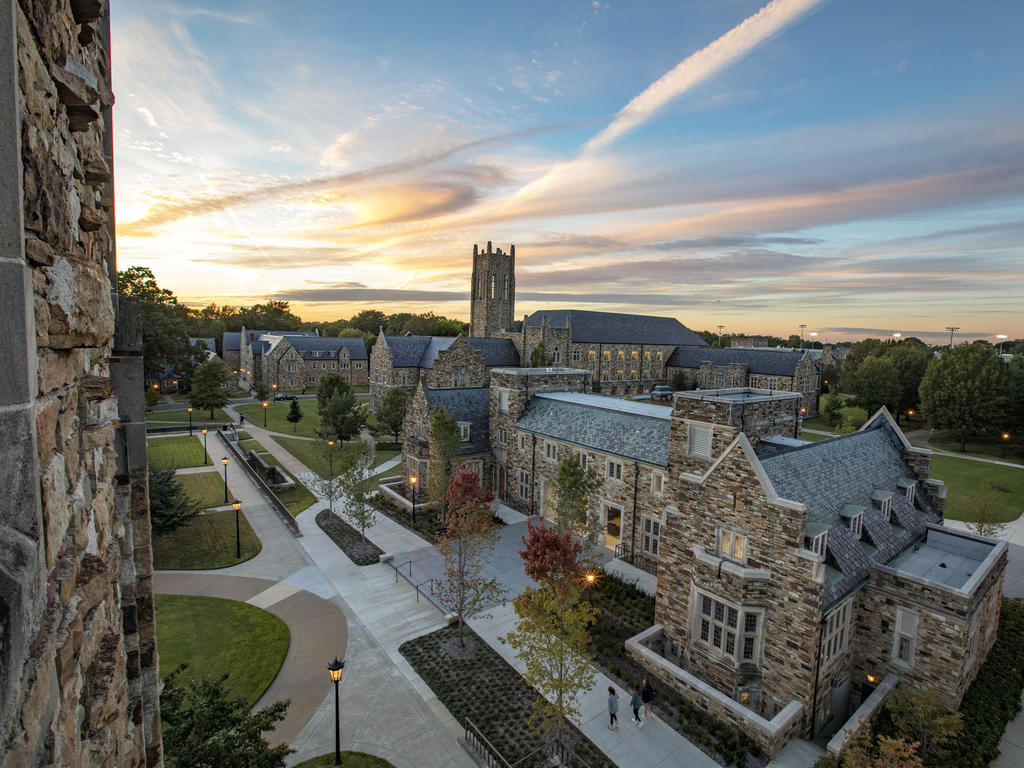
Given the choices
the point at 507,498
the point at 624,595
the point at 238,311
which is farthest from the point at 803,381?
the point at 238,311

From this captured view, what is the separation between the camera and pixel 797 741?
45.6 feet

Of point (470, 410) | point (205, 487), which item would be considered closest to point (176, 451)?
point (205, 487)

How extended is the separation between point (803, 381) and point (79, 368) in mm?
68871

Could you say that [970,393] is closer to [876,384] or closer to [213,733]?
[876,384]

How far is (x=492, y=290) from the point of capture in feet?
235

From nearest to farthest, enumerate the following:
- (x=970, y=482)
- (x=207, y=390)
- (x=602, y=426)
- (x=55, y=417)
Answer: (x=55, y=417), (x=602, y=426), (x=970, y=482), (x=207, y=390)

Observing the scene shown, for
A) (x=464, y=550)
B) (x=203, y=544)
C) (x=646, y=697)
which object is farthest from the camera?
(x=203, y=544)

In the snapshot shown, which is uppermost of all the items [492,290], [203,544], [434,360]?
[492,290]

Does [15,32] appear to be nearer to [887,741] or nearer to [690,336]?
[887,741]

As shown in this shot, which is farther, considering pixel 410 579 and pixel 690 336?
pixel 690 336

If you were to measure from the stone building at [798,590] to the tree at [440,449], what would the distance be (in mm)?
13342

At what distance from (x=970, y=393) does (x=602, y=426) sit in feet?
145

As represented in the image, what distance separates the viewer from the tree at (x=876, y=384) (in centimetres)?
5988

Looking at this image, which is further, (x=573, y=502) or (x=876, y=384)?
(x=876, y=384)
